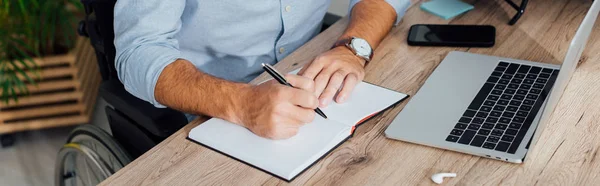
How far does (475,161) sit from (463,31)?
0.53 meters

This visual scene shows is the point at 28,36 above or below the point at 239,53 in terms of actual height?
below

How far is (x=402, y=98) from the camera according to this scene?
4.68 feet

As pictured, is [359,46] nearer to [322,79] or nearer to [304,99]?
[322,79]

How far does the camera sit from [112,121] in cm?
175

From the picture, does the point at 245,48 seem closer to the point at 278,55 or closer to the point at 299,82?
the point at 278,55

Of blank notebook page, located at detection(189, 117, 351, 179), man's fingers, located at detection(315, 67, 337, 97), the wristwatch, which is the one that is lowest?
the wristwatch

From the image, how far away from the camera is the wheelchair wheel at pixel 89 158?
5.62ft

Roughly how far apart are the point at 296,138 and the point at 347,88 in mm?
180

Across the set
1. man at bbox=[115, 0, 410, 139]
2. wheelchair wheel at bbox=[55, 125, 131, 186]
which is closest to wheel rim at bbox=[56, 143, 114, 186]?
wheelchair wheel at bbox=[55, 125, 131, 186]

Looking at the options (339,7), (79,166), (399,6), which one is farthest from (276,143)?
(339,7)

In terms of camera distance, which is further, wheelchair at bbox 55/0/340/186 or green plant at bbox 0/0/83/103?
green plant at bbox 0/0/83/103

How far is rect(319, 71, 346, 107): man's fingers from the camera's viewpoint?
141cm

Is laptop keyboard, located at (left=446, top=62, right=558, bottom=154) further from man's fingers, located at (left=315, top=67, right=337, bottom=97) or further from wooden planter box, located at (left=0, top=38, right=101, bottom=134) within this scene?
wooden planter box, located at (left=0, top=38, right=101, bottom=134)

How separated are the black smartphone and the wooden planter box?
1.61 metres
